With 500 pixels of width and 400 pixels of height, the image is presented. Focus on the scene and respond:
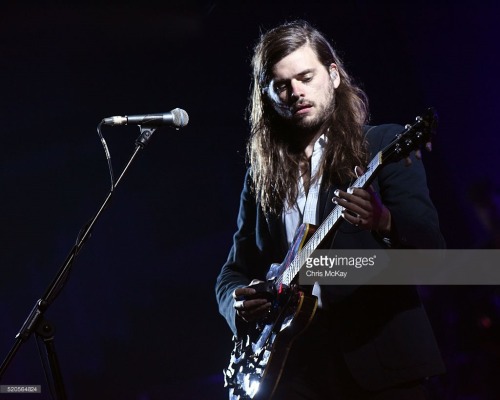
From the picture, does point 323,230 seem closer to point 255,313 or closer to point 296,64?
point 255,313

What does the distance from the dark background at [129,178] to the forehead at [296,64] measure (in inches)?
57.6

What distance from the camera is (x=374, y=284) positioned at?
5.87ft

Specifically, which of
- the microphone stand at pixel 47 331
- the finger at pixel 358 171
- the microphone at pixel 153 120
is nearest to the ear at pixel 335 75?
the microphone at pixel 153 120

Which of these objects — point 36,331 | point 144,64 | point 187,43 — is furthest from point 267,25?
point 36,331

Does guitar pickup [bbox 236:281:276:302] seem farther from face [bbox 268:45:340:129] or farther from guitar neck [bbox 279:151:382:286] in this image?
face [bbox 268:45:340:129]

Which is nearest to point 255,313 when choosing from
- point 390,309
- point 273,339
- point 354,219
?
point 273,339

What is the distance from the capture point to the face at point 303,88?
2.26m

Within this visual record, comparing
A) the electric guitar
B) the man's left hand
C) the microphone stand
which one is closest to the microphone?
the microphone stand

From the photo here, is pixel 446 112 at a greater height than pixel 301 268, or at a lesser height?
greater

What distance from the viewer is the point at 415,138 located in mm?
1706

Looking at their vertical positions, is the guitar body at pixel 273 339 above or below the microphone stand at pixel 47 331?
below

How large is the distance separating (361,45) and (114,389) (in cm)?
279

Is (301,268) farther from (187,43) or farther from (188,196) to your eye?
(187,43)

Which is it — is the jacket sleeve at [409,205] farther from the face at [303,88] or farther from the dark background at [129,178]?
the dark background at [129,178]
